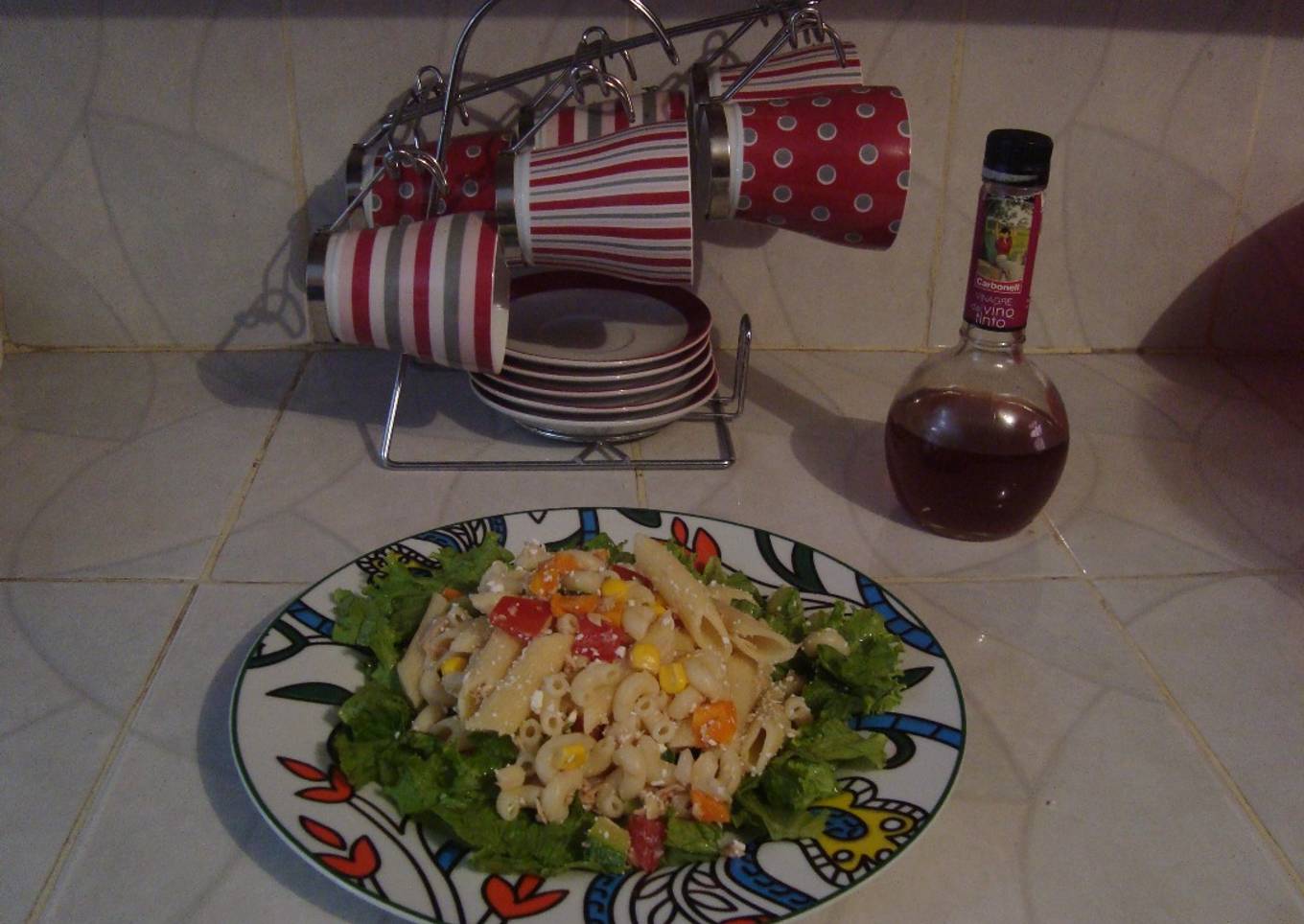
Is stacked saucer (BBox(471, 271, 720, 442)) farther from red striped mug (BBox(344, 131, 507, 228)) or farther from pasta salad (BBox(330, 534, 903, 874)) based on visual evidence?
pasta salad (BBox(330, 534, 903, 874))

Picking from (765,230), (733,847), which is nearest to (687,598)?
(733,847)

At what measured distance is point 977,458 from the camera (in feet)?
2.70

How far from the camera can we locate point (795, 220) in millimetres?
831

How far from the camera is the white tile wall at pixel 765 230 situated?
1.00 meters

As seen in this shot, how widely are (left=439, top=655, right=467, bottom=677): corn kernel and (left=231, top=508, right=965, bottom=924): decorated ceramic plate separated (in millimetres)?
62

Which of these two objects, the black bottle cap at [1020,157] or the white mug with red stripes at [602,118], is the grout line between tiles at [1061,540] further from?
the white mug with red stripes at [602,118]

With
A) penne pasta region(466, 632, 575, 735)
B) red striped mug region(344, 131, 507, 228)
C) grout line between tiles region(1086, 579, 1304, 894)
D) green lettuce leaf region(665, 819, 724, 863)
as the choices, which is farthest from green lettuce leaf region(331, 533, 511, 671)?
grout line between tiles region(1086, 579, 1304, 894)

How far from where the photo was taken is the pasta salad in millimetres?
567

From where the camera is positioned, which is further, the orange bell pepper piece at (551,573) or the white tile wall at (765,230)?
the white tile wall at (765,230)

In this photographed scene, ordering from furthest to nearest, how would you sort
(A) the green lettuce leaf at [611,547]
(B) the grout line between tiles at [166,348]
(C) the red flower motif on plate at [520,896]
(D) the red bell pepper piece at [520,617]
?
(B) the grout line between tiles at [166,348], (A) the green lettuce leaf at [611,547], (D) the red bell pepper piece at [520,617], (C) the red flower motif on plate at [520,896]

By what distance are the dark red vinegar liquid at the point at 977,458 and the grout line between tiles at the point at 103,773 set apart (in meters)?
0.52

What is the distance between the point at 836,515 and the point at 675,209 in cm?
27

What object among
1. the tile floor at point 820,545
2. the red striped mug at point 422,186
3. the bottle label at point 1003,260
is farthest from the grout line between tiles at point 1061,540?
the red striped mug at point 422,186

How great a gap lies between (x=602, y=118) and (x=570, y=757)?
1.80ft
